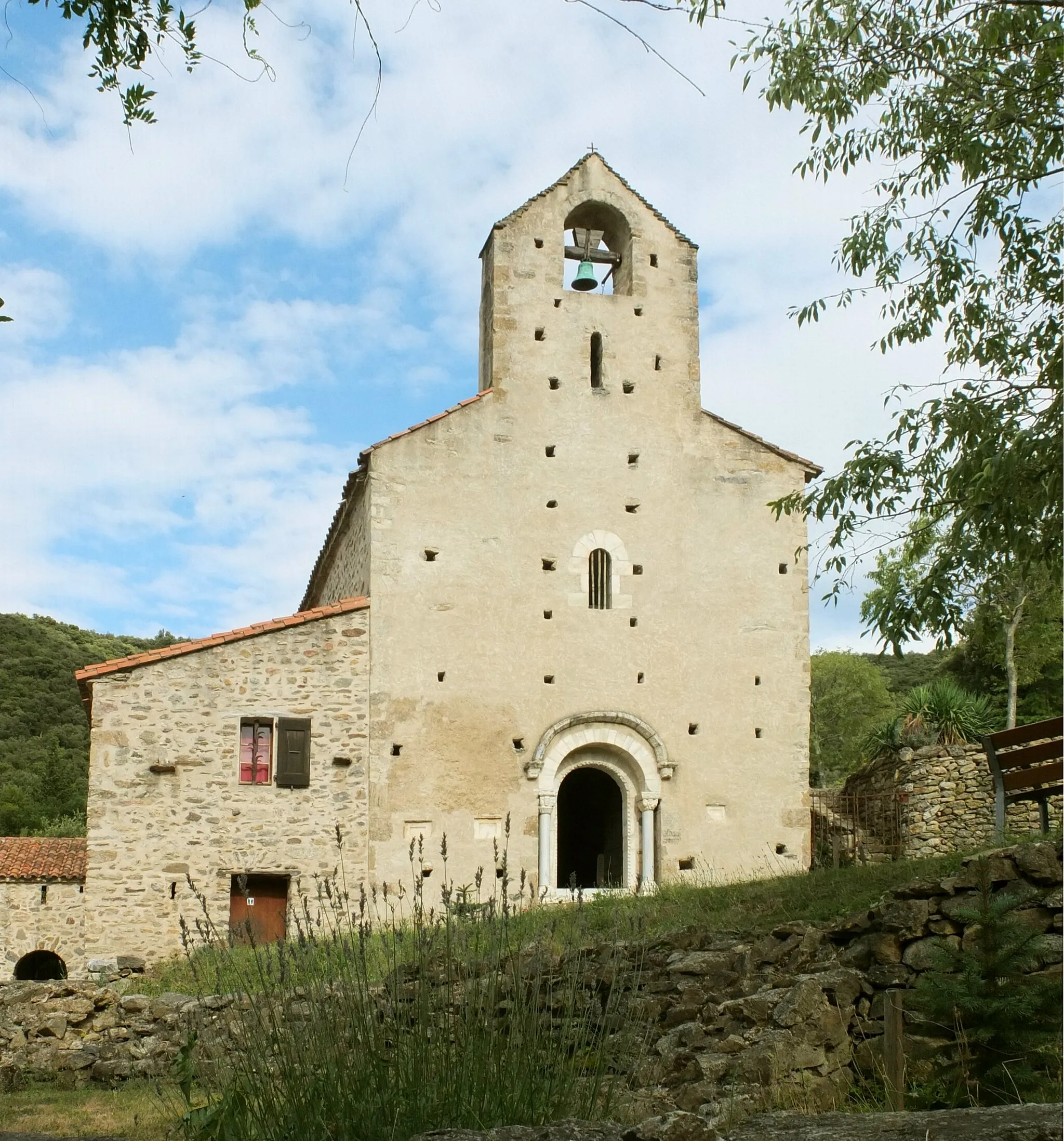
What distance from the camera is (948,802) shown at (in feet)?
64.5

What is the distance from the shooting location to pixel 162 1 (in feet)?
19.8

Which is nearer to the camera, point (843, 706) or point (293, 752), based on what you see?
point (293, 752)

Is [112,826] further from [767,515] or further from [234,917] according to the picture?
[767,515]

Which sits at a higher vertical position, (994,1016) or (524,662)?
(524,662)

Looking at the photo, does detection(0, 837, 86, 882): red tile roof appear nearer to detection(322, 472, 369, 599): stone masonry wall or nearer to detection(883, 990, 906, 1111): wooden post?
detection(322, 472, 369, 599): stone masonry wall

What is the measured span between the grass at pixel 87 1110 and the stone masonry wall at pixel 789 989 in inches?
22.3

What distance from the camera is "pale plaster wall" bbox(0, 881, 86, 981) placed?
20859 mm

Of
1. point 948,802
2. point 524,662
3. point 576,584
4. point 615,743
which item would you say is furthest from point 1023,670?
point 524,662

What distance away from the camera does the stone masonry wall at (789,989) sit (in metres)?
8.28

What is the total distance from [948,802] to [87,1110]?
13179mm

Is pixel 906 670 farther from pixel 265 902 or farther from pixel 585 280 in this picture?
pixel 265 902

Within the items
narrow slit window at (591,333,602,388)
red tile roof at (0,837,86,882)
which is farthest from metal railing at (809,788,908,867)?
red tile roof at (0,837,86,882)

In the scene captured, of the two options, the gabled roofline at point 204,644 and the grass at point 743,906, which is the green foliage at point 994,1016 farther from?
the gabled roofline at point 204,644

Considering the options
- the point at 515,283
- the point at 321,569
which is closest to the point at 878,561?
the point at 515,283
